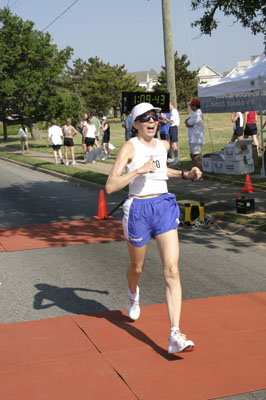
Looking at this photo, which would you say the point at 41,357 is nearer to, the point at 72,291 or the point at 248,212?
the point at 72,291

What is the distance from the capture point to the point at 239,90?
14.9 metres

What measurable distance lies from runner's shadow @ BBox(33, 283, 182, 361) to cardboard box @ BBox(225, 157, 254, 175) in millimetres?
10323

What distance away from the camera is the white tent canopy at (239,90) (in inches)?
573

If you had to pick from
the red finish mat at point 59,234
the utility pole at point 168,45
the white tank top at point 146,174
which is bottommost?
the red finish mat at point 59,234

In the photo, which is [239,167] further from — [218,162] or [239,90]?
[239,90]

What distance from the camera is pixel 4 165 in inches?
1136

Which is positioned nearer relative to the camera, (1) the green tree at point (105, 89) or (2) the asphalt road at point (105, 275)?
(2) the asphalt road at point (105, 275)

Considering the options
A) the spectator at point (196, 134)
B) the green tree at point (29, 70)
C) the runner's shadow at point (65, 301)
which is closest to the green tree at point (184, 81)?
the green tree at point (29, 70)

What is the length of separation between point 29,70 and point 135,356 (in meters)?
40.1

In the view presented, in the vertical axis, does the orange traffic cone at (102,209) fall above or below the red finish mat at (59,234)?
above

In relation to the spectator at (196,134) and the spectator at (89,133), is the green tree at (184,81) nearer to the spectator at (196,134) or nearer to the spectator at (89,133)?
the spectator at (89,133)

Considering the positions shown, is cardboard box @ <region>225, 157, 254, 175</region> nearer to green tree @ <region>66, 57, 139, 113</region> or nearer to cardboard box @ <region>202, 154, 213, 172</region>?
cardboard box @ <region>202, 154, 213, 172</region>

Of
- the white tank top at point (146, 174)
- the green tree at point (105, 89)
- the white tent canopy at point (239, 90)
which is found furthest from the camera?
the green tree at point (105, 89)

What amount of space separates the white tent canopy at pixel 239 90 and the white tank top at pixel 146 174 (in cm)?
1004
